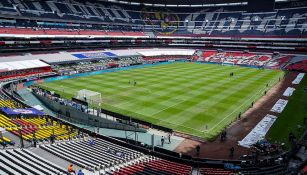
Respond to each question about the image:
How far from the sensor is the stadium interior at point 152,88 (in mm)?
20844

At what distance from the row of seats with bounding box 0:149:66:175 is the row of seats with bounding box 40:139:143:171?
163 centimetres

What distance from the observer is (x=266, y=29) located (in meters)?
94.2

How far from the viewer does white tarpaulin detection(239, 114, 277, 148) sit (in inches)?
1057

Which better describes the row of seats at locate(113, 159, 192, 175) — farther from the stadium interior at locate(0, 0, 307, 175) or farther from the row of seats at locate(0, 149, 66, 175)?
the row of seats at locate(0, 149, 66, 175)

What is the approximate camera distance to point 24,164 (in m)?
15.5

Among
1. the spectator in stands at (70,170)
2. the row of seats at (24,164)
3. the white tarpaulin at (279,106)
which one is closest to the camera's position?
the row of seats at (24,164)

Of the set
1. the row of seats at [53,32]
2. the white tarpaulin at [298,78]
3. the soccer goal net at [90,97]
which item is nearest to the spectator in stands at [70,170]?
the soccer goal net at [90,97]

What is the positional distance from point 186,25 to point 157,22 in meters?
12.9

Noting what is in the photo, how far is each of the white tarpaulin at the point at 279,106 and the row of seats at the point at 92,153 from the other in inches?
925

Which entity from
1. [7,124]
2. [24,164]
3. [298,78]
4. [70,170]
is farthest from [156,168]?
[298,78]

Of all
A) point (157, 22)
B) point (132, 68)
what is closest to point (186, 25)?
point (157, 22)

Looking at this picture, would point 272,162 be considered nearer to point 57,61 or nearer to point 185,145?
point 185,145

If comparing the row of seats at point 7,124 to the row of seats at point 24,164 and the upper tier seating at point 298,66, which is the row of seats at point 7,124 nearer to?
the row of seats at point 24,164

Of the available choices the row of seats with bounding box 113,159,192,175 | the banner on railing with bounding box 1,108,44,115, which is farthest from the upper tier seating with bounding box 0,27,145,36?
the row of seats with bounding box 113,159,192,175
